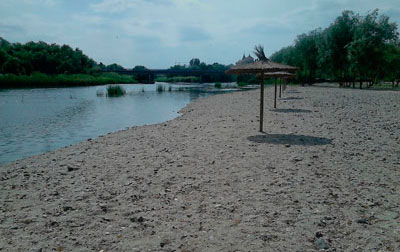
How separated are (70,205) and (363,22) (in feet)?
133

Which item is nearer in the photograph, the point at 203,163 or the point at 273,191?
the point at 273,191

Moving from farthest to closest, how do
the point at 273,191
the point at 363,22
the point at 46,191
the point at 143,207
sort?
the point at 363,22 → the point at 46,191 → the point at 273,191 → the point at 143,207

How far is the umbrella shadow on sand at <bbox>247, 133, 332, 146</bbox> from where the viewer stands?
8.72 metres

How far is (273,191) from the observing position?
5.14 meters

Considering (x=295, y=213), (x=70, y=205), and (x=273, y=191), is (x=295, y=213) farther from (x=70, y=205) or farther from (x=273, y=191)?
(x=70, y=205)

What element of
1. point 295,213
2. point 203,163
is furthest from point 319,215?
point 203,163

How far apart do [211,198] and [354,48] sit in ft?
122

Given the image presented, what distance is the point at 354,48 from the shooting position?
35750 mm

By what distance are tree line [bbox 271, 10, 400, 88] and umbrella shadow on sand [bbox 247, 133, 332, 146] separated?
3070 centimetres

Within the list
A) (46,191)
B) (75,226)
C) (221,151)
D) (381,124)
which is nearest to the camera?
(75,226)

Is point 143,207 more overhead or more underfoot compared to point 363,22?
more underfoot

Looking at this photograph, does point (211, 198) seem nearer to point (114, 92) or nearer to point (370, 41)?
point (370, 41)

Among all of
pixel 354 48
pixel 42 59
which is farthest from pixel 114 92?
pixel 42 59

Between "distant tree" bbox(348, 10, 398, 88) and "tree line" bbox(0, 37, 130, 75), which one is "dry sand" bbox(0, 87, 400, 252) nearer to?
"distant tree" bbox(348, 10, 398, 88)
